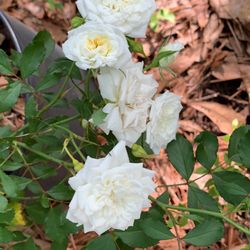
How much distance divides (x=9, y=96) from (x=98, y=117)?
7.1 inches

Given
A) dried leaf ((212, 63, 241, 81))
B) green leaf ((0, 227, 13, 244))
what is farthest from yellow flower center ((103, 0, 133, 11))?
dried leaf ((212, 63, 241, 81))

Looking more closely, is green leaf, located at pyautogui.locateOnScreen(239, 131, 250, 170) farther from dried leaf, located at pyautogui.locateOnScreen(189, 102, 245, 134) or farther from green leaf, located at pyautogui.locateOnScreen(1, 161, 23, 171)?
dried leaf, located at pyautogui.locateOnScreen(189, 102, 245, 134)

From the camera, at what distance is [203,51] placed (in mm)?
2000

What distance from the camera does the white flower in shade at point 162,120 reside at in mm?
872

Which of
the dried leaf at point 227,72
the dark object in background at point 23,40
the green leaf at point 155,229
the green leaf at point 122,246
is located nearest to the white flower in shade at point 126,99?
the green leaf at point 155,229

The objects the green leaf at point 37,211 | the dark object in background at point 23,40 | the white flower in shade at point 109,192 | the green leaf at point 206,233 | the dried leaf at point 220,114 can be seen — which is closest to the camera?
the white flower in shade at point 109,192

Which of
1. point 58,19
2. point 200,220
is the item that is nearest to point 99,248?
point 200,220

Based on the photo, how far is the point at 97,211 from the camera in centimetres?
78

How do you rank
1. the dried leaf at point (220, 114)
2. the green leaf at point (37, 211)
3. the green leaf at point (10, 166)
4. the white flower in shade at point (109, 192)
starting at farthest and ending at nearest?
the dried leaf at point (220, 114) < the green leaf at point (37, 211) < the green leaf at point (10, 166) < the white flower in shade at point (109, 192)

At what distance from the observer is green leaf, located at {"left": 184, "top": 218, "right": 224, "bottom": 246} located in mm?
912

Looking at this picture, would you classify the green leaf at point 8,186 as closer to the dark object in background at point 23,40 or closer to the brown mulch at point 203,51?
the dark object in background at point 23,40

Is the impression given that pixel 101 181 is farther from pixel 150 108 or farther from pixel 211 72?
pixel 211 72

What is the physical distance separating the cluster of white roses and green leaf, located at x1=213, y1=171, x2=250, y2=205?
0.15 m

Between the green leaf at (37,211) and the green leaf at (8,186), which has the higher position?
the green leaf at (8,186)
